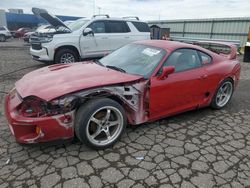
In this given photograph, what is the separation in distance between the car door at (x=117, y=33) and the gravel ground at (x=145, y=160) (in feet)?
18.9

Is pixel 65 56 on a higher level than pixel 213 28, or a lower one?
lower

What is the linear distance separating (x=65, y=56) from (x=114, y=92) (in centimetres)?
553

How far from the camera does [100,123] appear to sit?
10.00 ft

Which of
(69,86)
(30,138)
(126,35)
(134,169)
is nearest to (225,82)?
(134,169)

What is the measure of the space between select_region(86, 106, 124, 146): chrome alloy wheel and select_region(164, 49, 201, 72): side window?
1.20m

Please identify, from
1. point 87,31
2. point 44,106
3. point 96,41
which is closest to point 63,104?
point 44,106

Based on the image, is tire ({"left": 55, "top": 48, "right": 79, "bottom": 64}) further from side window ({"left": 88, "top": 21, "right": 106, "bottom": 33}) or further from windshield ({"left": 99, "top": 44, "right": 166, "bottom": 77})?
windshield ({"left": 99, "top": 44, "right": 166, "bottom": 77})

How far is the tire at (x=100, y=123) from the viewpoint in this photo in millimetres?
2809

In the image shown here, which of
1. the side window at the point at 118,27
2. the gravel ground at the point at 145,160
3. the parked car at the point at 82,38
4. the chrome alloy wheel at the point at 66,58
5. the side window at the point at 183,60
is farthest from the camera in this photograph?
the side window at the point at 118,27

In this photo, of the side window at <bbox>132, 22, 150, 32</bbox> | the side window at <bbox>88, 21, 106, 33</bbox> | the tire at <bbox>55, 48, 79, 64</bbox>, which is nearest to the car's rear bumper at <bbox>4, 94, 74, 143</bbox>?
the tire at <bbox>55, 48, 79, 64</bbox>

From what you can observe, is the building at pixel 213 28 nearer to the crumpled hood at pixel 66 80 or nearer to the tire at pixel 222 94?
the tire at pixel 222 94

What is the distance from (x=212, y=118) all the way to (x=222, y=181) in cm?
184

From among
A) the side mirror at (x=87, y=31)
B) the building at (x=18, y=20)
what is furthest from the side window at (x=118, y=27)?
the building at (x=18, y=20)

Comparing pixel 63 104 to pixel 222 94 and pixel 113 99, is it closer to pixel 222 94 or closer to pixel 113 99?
pixel 113 99
